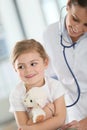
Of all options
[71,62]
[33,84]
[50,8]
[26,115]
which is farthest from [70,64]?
[50,8]

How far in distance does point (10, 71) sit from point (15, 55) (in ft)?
3.42

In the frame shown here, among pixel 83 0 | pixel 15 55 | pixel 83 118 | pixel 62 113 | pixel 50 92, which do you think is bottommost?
pixel 83 118

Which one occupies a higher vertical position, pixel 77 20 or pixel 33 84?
pixel 77 20

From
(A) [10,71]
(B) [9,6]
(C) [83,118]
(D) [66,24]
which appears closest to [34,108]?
(C) [83,118]

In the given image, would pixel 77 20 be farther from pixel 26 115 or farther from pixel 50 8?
pixel 50 8

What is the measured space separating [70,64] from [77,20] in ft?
1.10

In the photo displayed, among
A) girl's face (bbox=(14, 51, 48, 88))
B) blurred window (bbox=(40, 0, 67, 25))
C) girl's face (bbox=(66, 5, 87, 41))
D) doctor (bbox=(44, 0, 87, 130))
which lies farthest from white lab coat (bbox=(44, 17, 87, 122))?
blurred window (bbox=(40, 0, 67, 25))

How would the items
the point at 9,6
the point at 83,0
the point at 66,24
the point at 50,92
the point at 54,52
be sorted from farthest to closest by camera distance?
the point at 9,6 → the point at 54,52 → the point at 66,24 → the point at 50,92 → the point at 83,0

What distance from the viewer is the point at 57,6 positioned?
8.43 ft

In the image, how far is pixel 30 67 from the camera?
1.41 metres

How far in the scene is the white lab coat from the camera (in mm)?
1605

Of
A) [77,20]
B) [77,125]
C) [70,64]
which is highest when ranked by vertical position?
[77,20]

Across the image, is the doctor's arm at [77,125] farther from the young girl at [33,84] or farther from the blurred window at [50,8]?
the blurred window at [50,8]

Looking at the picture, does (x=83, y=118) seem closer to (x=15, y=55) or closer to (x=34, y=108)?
(x=34, y=108)
